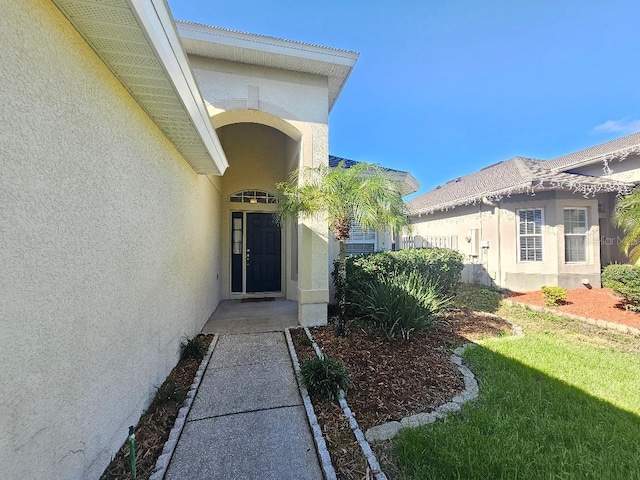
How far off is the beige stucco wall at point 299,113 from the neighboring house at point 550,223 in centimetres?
825

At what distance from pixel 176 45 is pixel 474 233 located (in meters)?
12.6

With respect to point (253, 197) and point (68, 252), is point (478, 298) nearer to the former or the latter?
point (253, 197)

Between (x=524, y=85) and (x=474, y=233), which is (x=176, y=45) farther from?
(x=524, y=85)

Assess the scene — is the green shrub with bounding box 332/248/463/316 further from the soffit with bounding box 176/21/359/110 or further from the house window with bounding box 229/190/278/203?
the soffit with bounding box 176/21/359/110

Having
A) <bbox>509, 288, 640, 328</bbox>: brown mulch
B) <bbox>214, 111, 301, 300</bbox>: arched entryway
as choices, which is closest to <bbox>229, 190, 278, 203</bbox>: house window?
<bbox>214, 111, 301, 300</bbox>: arched entryway

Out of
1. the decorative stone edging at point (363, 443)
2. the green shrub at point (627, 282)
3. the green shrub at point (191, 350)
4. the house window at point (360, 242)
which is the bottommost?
the decorative stone edging at point (363, 443)

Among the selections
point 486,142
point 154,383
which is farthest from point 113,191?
point 486,142

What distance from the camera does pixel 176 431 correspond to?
282 cm

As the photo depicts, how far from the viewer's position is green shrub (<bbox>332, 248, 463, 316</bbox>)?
6.46 meters

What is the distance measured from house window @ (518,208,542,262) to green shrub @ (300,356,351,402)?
1035 centimetres

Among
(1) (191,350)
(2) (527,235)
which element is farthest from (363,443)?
(2) (527,235)

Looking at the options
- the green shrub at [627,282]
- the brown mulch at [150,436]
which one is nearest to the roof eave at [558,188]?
the green shrub at [627,282]

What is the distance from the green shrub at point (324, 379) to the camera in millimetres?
3391

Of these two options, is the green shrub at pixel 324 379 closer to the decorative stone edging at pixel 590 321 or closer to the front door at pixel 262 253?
the front door at pixel 262 253
